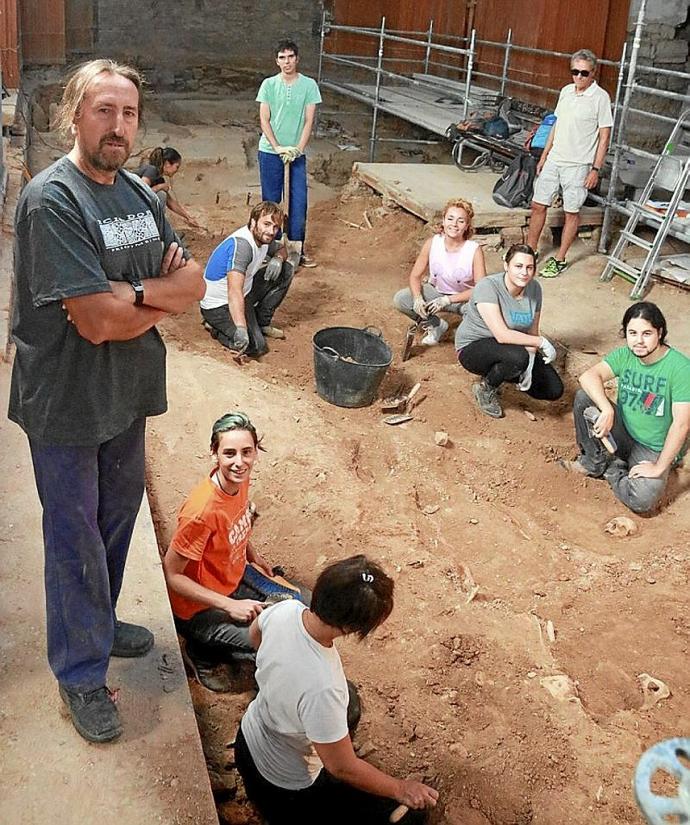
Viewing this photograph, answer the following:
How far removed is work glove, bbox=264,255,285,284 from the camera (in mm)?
6254

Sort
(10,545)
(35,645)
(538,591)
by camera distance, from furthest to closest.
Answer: (538,591)
(10,545)
(35,645)

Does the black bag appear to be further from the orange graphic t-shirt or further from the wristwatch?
the wristwatch

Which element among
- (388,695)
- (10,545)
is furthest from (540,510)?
(10,545)

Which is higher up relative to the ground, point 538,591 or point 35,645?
point 35,645

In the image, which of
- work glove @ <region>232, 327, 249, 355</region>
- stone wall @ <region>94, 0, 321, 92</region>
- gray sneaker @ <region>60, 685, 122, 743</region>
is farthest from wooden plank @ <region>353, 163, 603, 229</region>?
gray sneaker @ <region>60, 685, 122, 743</region>

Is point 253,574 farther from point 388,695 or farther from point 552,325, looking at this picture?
point 552,325

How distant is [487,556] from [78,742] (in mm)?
2394

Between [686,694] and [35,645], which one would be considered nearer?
[35,645]

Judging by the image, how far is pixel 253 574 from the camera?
369 cm

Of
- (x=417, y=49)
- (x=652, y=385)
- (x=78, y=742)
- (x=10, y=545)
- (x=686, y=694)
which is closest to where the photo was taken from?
(x=78, y=742)

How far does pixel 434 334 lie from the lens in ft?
21.4

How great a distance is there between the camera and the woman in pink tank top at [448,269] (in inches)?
243

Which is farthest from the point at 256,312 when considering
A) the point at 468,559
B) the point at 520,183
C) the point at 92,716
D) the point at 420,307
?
the point at 92,716

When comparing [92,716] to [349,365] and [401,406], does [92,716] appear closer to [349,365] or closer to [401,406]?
[349,365]
